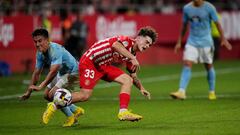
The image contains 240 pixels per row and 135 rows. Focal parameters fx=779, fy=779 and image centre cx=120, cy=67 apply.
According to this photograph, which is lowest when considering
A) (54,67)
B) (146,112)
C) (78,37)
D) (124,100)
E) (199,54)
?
(78,37)

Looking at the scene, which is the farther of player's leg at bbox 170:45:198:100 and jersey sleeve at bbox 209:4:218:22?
player's leg at bbox 170:45:198:100

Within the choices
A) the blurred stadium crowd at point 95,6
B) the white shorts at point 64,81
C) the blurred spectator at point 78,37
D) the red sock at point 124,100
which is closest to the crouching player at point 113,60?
the red sock at point 124,100

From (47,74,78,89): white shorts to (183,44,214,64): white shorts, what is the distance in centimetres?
532

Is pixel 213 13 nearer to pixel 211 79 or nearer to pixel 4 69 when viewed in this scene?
pixel 211 79

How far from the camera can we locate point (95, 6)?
32.8 meters

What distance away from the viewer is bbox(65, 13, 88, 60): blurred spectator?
96.7ft

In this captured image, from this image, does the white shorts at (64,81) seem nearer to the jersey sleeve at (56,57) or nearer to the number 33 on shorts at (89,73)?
the jersey sleeve at (56,57)

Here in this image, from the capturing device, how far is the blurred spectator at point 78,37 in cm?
2948

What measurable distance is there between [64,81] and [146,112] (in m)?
2.57

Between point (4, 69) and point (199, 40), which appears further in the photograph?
point (4, 69)

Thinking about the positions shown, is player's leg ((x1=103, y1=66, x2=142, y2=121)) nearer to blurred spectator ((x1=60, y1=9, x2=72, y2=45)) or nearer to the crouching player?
the crouching player

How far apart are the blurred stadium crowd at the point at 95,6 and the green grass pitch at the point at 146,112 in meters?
5.68

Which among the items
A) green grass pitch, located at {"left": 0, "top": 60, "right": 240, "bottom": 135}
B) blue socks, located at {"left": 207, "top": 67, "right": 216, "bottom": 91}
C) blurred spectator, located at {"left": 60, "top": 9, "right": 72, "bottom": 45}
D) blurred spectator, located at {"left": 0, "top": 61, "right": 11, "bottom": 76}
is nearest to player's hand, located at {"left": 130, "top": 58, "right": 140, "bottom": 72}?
green grass pitch, located at {"left": 0, "top": 60, "right": 240, "bottom": 135}

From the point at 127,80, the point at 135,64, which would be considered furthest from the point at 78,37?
the point at 135,64
